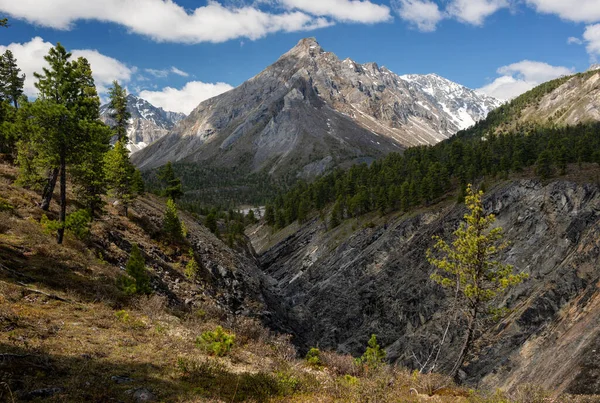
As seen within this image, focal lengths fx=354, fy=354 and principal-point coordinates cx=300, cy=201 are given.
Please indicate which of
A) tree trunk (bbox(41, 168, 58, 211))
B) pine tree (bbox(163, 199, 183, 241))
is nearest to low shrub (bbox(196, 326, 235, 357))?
tree trunk (bbox(41, 168, 58, 211))

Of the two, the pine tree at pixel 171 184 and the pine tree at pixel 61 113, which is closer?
the pine tree at pixel 61 113

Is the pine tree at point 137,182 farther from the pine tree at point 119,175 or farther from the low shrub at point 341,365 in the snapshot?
the low shrub at point 341,365

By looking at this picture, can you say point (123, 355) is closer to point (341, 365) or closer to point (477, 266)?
point (341, 365)

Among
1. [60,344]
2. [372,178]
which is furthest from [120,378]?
[372,178]

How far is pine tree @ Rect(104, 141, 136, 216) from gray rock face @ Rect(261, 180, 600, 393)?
2196cm

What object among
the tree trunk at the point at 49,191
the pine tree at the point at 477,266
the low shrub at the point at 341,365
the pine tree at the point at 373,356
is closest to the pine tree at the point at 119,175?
→ the tree trunk at the point at 49,191

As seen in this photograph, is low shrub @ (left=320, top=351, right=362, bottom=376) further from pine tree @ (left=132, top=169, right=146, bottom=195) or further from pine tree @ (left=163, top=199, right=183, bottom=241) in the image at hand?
pine tree @ (left=132, top=169, right=146, bottom=195)

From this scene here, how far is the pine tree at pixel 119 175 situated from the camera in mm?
35312

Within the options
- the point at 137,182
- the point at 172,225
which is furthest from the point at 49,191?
the point at 137,182

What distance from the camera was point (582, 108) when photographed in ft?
627

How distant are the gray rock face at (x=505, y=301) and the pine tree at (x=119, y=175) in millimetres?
21958

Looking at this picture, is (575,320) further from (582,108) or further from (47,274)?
(582,108)

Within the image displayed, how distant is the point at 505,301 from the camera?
140ft

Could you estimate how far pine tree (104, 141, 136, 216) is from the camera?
35312 mm
